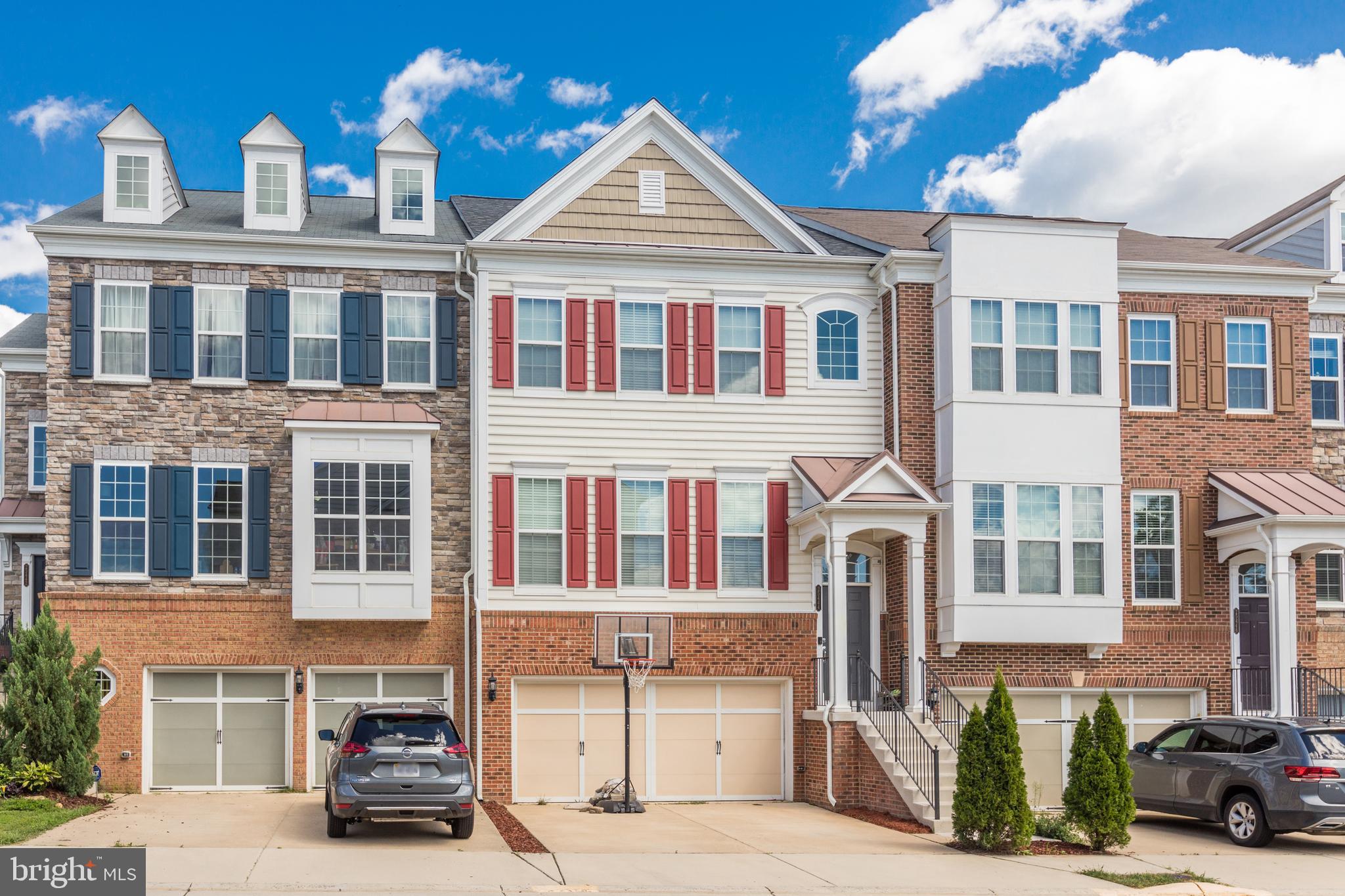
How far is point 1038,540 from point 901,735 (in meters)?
4.30

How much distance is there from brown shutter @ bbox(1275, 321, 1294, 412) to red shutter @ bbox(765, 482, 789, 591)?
8.79 meters

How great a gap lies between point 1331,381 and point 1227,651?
5605 millimetres

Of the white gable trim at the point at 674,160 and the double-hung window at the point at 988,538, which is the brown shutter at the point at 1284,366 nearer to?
the double-hung window at the point at 988,538

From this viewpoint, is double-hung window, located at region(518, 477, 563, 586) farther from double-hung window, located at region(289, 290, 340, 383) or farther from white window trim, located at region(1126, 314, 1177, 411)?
white window trim, located at region(1126, 314, 1177, 411)

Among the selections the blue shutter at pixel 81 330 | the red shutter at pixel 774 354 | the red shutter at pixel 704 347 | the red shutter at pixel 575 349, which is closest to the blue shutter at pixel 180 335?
the blue shutter at pixel 81 330

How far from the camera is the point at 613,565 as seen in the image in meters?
23.3

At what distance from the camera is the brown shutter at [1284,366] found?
81.8 ft

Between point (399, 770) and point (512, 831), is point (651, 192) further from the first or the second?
point (399, 770)

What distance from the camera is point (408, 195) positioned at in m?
24.5

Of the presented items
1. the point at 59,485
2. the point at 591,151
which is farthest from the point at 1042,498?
the point at 59,485

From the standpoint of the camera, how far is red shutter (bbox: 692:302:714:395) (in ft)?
78.4

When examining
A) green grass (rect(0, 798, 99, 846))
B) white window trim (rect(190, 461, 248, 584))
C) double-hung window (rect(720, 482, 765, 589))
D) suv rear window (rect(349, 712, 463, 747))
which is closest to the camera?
green grass (rect(0, 798, 99, 846))

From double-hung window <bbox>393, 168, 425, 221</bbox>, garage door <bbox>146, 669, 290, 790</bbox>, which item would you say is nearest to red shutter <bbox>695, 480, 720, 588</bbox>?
double-hung window <bbox>393, 168, 425, 221</bbox>

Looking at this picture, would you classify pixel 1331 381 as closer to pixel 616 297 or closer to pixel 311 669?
pixel 616 297
